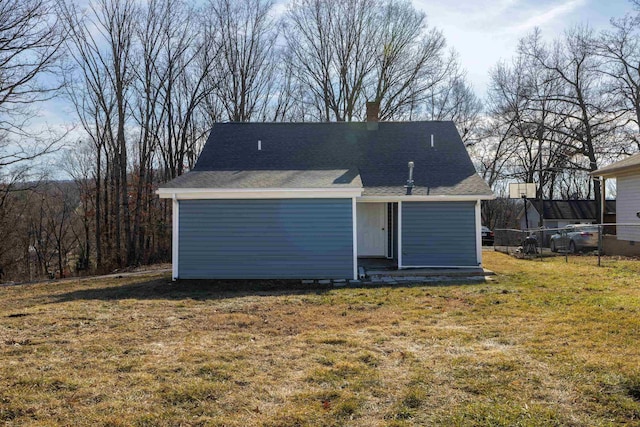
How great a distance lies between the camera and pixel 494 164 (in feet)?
106

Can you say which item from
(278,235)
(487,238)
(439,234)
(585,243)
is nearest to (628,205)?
(585,243)

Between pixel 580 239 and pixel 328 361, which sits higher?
pixel 580 239

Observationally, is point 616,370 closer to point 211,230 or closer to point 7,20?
point 211,230

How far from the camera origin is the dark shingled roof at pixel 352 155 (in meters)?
11.5

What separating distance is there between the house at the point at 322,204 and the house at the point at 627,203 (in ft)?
20.0

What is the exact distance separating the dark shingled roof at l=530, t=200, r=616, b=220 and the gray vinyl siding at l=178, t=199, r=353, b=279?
24223 mm

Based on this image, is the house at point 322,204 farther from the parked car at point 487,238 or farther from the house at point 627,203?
the parked car at point 487,238

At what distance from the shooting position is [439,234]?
11.3m

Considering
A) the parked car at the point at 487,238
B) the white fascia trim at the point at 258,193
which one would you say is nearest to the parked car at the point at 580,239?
the white fascia trim at the point at 258,193

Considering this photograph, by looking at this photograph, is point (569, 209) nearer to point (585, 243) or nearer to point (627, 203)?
point (585, 243)

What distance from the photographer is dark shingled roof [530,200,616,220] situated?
29.8m

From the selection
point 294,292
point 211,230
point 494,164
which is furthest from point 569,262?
point 494,164

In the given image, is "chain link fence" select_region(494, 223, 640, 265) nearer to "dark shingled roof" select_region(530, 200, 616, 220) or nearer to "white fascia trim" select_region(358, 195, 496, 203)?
"white fascia trim" select_region(358, 195, 496, 203)

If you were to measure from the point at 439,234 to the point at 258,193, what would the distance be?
473 cm
